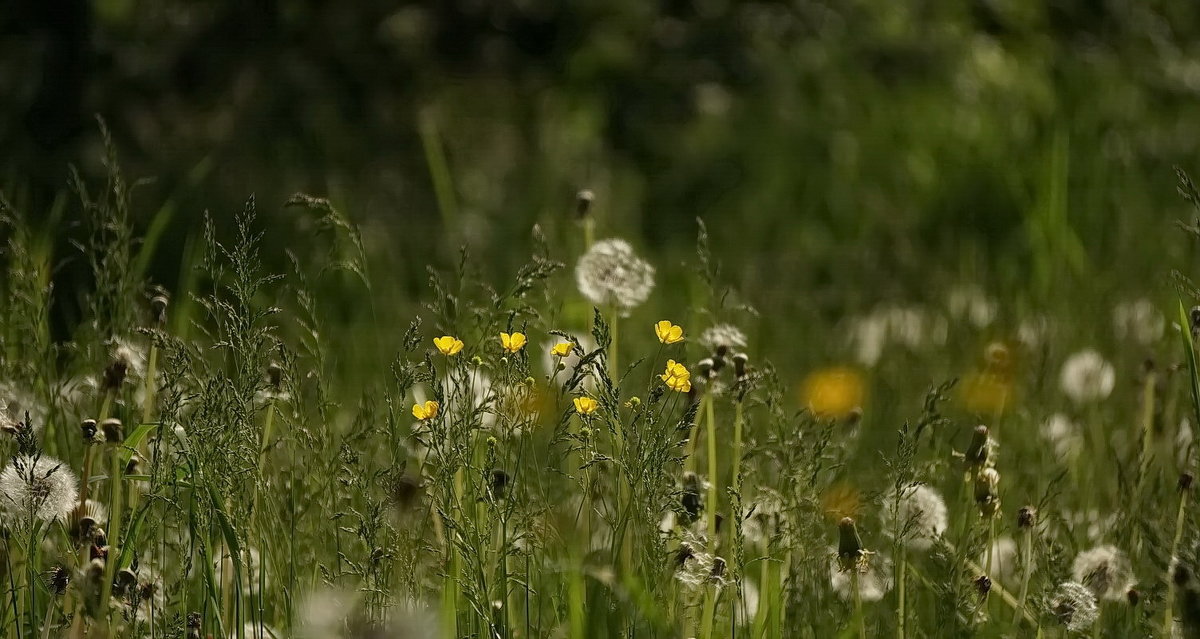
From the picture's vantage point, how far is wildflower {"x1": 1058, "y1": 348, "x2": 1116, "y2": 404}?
8.89 ft

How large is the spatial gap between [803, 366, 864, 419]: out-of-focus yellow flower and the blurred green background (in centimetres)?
99

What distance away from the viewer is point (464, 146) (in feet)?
16.2

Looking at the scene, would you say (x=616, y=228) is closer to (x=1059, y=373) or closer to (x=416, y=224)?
(x=416, y=224)

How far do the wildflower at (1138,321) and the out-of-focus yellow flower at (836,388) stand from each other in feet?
1.89

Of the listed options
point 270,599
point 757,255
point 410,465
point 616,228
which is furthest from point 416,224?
point 270,599

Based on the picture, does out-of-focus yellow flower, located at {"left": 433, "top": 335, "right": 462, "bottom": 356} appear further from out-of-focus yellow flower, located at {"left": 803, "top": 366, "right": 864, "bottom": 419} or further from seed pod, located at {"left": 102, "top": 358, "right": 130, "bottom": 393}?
out-of-focus yellow flower, located at {"left": 803, "top": 366, "right": 864, "bottom": 419}

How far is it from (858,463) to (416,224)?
2489 millimetres

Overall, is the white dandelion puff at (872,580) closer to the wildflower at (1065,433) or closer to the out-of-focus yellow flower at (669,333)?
the out-of-focus yellow flower at (669,333)

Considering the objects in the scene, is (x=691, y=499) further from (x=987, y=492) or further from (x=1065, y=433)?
(x=1065, y=433)

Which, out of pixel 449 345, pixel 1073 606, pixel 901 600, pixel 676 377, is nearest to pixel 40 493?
pixel 449 345

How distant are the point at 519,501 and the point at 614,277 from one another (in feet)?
2.00

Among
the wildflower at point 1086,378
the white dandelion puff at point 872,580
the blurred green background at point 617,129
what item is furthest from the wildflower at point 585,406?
the blurred green background at point 617,129

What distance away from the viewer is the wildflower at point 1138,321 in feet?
9.63

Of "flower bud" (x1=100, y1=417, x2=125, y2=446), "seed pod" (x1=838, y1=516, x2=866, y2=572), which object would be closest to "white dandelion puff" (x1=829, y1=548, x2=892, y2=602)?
"seed pod" (x1=838, y1=516, x2=866, y2=572)
